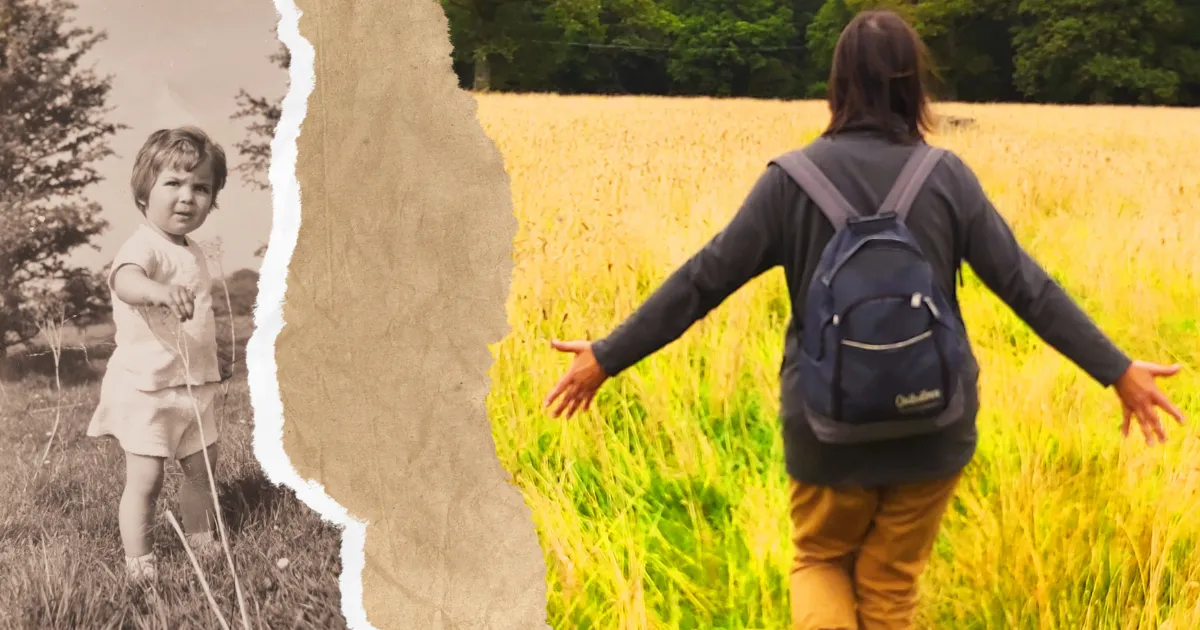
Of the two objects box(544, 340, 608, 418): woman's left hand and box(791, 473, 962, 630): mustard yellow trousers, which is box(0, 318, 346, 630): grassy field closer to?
box(544, 340, 608, 418): woman's left hand

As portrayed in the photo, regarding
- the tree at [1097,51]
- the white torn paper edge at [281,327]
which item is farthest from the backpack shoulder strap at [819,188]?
the tree at [1097,51]

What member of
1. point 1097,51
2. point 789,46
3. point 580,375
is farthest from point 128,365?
point 1097,51

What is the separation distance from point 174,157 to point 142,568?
86 cm

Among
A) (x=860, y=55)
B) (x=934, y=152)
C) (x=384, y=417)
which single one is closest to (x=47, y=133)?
(x=384, y=417)

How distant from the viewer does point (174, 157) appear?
1.79 metres

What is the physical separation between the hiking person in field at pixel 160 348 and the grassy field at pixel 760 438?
0.70 meters

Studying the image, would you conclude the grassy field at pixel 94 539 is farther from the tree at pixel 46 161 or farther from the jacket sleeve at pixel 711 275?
the jacket sleeve at pixel 711 275

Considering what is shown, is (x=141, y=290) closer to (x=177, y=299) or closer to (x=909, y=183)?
(x=177, y=299)

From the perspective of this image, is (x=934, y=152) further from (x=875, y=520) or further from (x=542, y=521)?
(x=542, y=521)

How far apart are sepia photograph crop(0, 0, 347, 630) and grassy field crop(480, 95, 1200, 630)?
2.02ft

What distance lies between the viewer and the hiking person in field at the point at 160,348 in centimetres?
174

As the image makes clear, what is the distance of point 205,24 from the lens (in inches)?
73.3

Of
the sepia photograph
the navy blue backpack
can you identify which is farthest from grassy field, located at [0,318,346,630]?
the navy blue backpack

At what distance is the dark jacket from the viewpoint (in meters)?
1.29
